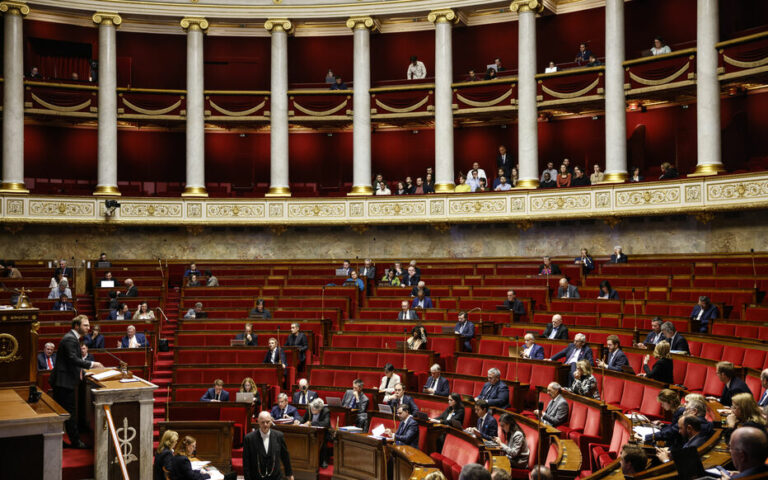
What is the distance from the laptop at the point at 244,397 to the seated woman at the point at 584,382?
13.2 ft

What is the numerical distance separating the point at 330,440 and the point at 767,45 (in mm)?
11202

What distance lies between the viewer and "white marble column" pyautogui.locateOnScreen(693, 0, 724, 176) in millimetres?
15820

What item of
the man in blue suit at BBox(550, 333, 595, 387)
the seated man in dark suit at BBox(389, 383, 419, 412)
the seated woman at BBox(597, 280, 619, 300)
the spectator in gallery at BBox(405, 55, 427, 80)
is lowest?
the seated man in dark suit at BBox(389, 383, 419, 412)

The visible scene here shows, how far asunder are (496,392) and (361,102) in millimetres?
12202

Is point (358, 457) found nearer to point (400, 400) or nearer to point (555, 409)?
point (400, 400)

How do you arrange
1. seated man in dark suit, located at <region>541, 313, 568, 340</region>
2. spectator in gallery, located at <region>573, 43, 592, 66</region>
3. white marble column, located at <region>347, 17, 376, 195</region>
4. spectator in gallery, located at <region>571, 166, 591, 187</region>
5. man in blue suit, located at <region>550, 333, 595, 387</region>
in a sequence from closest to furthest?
man in blue suit, located at <region>550, 333, 595, 387</region>
seated man in dark suit, located at <region>541, 313, 568, 340</region>
spectator in gallery, located at <region>571, 166, 591, 187</region>
spectator in gallery, located at <region>573, 43, 592, 66</region>
white marble column, located at <region>347, 17, 376, 195</region>

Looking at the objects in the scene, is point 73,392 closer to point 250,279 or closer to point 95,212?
point 250,279

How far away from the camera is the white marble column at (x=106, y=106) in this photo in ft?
64.0

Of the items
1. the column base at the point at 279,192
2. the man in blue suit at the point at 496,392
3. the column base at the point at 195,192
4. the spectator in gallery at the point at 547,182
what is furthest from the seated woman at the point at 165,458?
the column base at the point at 195,192

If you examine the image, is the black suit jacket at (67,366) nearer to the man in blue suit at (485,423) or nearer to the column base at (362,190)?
the man in blue suit at (485,423)

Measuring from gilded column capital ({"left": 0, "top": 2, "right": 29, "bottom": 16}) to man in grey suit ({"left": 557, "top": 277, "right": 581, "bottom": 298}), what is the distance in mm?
14105

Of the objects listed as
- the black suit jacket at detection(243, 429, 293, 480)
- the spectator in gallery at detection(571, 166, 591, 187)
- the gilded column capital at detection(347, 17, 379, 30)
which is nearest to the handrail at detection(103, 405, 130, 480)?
the black suit jacket at detection(243, 429, 293, 480)

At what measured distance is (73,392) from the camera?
6215 millimetres

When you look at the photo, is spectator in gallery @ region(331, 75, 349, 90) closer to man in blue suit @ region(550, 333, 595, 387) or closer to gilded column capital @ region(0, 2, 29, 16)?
gilded column capital @ region(0, 2, 29, 16)
